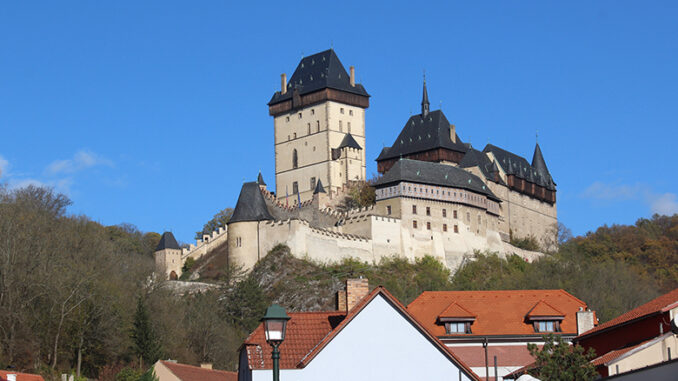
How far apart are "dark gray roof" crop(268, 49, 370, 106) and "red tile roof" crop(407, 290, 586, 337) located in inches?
2275

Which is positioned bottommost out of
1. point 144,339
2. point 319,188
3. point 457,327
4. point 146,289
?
point 457,327

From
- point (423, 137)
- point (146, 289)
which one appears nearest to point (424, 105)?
point (423, 137)

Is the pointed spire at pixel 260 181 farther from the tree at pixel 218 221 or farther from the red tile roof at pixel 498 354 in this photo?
the red tile roof at pixel 498 354

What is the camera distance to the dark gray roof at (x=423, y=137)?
9731 cm

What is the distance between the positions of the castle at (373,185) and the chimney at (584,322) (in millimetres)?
41472

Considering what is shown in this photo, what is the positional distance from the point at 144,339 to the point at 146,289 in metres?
Result: 9.41

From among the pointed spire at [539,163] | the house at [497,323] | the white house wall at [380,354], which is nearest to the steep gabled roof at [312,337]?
the white house wall at [380,354]

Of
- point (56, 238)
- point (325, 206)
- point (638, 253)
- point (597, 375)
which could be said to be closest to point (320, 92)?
point (325, 206)

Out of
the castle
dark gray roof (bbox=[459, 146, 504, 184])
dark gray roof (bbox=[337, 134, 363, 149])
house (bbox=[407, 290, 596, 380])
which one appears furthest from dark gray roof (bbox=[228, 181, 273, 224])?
house (bbox=[407, 290, 596, 380])

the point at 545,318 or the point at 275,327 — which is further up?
the point at 545,318

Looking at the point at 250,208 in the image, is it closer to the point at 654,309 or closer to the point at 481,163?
the point at 481,163

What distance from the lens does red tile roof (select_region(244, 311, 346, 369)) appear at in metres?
25.8

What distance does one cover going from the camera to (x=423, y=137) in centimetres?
9838

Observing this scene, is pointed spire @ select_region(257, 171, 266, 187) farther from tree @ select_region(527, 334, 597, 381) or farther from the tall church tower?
A: tree @ select_region(527, 334, 597, 381)
